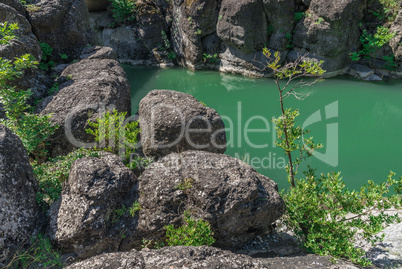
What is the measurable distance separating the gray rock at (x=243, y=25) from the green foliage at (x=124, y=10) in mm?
5930

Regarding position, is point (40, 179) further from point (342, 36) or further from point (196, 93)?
point (342, 36)

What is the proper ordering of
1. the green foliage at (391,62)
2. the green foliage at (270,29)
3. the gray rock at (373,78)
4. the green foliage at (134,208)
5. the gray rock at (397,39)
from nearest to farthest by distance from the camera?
the green foliage at (134,208) < the gray rock at (397,39) < the green foliage at (391,62) < the gray rock at (373,78) < the green foliage at (270,29)

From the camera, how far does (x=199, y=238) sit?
404 centimetres

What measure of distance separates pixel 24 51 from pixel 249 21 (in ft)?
35.8

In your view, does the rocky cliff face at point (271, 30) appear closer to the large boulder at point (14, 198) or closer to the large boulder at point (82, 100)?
the large boulder at point (82, 100)

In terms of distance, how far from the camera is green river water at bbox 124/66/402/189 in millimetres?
8883

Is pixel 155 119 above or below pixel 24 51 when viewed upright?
below

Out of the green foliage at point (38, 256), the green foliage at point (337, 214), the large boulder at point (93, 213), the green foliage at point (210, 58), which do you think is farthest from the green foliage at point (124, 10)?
the green foliage at point (337, 214)

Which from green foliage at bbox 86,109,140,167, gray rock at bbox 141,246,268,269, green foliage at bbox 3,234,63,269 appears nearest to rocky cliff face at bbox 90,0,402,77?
green foliage at bbox 86,109,140,167

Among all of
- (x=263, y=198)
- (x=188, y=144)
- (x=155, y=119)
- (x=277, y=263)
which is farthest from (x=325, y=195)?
(x=155, y=119)

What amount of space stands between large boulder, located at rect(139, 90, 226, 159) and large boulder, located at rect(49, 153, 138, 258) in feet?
A: 6.32

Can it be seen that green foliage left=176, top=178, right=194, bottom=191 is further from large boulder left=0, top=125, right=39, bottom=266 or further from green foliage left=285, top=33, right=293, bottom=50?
green foliage left=285, top=33, right=293, bottom=50

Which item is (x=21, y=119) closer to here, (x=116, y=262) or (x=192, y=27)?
(x=116, y=262)

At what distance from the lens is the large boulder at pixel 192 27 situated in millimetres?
16047
